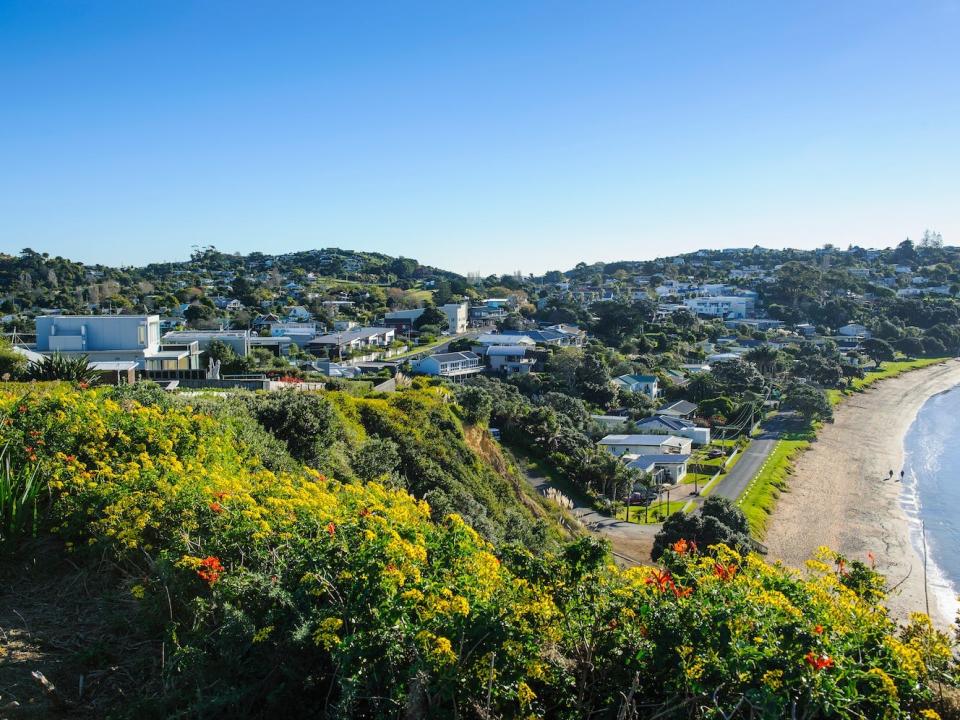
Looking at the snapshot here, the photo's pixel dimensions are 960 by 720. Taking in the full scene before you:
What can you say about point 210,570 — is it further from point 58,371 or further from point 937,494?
point 937,494

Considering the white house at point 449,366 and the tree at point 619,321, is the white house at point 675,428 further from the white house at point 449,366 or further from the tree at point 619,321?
the tree at point 619,321

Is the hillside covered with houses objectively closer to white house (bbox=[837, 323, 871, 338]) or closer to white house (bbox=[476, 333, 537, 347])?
white house (bbox=[476, 333, 537, 347])

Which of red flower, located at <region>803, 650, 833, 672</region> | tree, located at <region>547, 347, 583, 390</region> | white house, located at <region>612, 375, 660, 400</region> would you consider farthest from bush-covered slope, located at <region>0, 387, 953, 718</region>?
white house, located at <region>612, 375, 660, 400</region>

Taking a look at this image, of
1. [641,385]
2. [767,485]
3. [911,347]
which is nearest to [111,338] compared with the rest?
[767,485]

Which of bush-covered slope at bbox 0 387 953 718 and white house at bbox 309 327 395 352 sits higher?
bush-covered slope at bbox 0 387 953 718

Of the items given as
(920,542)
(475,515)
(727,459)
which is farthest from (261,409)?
(727,459)

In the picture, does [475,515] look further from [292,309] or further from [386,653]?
[292,309]
